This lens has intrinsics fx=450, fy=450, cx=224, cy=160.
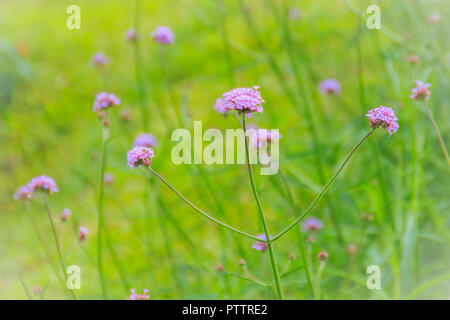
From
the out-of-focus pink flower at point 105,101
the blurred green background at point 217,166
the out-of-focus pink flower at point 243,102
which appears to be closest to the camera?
the out-of-focus pink flower at point 243,102

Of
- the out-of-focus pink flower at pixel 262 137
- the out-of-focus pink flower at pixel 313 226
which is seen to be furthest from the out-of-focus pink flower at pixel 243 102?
the out-of-focus pink flower at pixel 313 226

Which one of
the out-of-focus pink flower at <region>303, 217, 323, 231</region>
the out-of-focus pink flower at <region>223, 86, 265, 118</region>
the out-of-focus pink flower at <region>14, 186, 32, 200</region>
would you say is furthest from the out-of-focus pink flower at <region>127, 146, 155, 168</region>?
the out-of-focus pink flower at <region>303, 217, 323, 231</region>

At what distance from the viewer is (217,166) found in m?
1.00

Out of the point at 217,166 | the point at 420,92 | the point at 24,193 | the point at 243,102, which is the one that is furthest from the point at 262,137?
the point at 217,166

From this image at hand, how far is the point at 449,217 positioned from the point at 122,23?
0.83 m

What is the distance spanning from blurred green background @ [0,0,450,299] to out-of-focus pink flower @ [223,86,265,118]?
0.20 meters

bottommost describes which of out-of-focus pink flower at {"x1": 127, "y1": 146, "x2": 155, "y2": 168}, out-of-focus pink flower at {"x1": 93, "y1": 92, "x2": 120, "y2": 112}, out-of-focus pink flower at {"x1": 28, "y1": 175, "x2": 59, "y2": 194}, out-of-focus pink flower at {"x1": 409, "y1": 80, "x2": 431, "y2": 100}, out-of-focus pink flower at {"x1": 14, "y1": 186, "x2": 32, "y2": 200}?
out-of-focus pink flower at {"x1": 127, "y1": 146, "x2": 155, "y2": 168}

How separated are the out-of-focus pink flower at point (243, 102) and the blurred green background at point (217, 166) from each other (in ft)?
0.65

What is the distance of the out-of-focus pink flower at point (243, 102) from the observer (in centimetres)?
39

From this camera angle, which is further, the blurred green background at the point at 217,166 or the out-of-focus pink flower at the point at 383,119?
the blurred green background at the point at 217,166

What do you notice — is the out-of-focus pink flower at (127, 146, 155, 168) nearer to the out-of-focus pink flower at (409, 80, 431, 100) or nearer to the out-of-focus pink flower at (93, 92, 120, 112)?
the out-of-focus pink flower at (93, 92, 120, 112)

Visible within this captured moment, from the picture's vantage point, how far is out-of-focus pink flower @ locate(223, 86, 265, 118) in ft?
1.27

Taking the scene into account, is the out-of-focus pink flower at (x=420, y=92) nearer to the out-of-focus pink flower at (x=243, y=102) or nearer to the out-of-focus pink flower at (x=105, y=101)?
the out-of-focus pink flower at (x=243, y=102)
